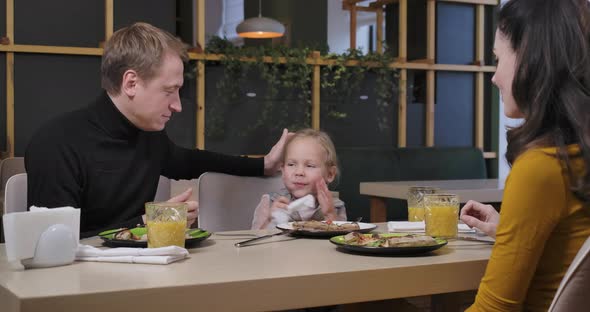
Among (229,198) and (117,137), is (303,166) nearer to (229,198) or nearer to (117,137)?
(229,198)

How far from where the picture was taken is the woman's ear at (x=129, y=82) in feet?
7.72

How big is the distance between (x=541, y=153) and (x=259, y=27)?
16.7 ft

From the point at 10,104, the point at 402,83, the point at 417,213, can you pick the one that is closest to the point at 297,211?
the point at 417,213

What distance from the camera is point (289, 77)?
5621 mm

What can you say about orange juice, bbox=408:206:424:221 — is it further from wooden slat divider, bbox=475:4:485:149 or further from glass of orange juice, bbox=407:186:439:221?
wooden slat divider, bbox=475:4:485:149

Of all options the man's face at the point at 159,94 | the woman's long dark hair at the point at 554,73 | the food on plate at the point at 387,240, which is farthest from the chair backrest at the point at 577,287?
the man's face at the point at 159,94

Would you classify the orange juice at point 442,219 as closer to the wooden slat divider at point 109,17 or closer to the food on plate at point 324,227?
the food on plate at point 324,227

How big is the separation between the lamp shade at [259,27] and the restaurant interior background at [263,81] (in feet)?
1.19

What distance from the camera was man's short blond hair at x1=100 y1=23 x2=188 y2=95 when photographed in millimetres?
2340

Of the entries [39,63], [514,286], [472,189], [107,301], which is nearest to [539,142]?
[514,286]

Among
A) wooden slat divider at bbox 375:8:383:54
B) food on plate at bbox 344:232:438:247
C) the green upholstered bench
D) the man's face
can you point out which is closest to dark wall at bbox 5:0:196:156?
the green upholstered bench

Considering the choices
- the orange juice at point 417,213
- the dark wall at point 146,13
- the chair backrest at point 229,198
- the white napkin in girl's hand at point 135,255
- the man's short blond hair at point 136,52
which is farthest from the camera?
the dark wall at point 146,13

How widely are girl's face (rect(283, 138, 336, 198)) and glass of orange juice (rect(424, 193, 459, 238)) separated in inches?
29.5

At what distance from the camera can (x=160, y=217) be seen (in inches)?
66.5
